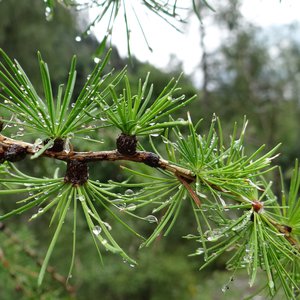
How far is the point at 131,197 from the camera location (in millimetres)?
485

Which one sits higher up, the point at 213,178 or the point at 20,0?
the point at 20,0

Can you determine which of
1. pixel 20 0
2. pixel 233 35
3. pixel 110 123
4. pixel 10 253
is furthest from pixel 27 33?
pixel 110 123

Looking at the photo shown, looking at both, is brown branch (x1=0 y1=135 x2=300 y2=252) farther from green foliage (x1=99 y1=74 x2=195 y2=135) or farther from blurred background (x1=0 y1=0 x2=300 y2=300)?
blurred background (x1=0 y1=0 x2=300 y2=300)

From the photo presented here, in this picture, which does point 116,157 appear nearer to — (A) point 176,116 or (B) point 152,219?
(B) point 152,219

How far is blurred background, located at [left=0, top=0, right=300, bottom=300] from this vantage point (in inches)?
59.7

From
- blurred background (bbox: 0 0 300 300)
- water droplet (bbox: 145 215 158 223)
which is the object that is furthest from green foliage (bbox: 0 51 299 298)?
blurred background (bbox: 0 0 300 300)

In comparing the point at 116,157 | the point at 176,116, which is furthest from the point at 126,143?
the point at 176,116

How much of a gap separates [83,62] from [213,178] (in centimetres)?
448

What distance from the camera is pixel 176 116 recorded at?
2.25m

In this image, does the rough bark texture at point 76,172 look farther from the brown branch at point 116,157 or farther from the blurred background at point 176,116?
the blurred background at point 176,116

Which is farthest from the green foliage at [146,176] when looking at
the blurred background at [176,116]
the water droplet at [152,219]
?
the blurred background at [176,116]

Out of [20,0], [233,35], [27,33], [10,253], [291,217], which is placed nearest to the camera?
[291,217]

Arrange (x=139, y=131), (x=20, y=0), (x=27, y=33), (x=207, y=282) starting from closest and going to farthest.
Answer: (x=139, y=131)
(x=207, y=282)
(x=20, y=0)
(x=27, y=33)

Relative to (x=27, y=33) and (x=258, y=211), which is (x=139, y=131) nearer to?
(x=258, y=211)
